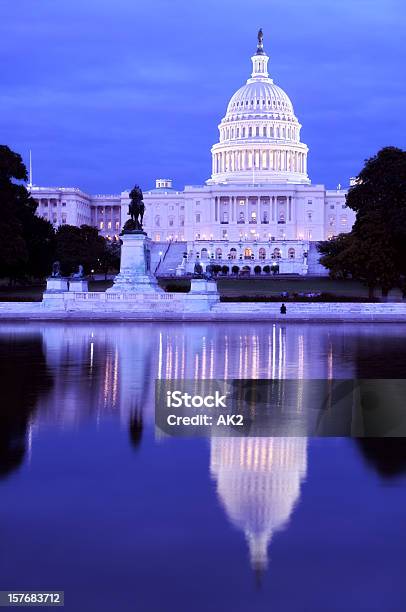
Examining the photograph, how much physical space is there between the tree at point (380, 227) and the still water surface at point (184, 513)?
2116 inches

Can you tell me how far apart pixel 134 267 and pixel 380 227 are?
20.2 meters

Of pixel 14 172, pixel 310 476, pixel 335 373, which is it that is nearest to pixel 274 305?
pixel 14 172

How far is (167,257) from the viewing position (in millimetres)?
159500

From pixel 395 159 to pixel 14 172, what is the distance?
3167cm

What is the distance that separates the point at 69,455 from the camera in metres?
15.0

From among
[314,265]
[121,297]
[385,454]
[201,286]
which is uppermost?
[314,265]

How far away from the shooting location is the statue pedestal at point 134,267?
65.8 m

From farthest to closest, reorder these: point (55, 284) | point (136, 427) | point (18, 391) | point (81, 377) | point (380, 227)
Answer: point (380, 227), point (55, 284), point (81, 377), point (18, 391), point (136, 427)

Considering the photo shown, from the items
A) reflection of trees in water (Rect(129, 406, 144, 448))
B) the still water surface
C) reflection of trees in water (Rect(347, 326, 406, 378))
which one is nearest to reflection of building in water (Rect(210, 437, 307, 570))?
the still water surface

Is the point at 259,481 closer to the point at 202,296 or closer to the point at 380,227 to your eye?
the point at 202,296

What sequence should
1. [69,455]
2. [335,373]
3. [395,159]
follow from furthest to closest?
[395,159] → [335,373] → [69,455]

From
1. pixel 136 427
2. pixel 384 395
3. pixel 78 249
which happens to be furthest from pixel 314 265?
pixel 136 427

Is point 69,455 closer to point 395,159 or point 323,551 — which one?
point 323,551

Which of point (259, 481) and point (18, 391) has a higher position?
point (18, 391)
